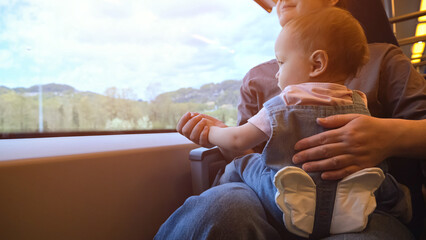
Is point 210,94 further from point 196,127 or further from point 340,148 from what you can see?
point 340,148

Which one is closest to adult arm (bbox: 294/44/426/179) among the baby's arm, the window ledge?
the baby's arm

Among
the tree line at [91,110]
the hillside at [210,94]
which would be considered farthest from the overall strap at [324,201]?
the hillside at [210,94]

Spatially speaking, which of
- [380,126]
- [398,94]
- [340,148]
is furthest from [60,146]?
[398,94]

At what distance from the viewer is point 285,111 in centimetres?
62

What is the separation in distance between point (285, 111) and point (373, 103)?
1.53ft

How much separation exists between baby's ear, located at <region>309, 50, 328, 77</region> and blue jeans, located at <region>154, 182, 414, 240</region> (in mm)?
372

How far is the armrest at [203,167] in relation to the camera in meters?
1.02

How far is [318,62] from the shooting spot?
2.19 ft

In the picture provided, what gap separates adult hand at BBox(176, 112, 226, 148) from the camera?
75 cm

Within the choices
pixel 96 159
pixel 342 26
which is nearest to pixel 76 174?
pixel 96 159

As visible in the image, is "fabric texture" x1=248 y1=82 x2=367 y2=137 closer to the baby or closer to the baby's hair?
the baby

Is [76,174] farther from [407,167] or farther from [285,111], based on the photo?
[407,167]

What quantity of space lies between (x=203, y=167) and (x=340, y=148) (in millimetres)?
542

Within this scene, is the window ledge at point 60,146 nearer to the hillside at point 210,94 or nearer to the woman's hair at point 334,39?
the hillside at point 210,94
